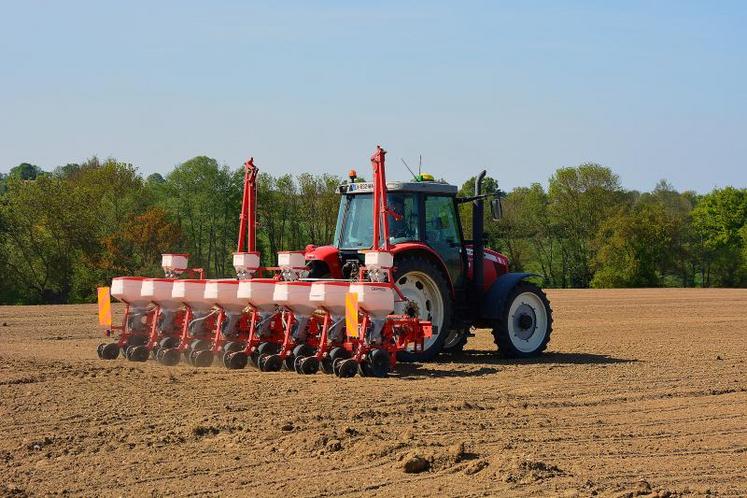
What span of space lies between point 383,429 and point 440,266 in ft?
17.1

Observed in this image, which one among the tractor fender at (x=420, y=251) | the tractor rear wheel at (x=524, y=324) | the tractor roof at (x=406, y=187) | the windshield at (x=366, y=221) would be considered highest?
the tractor roof at (x=406, y=187)

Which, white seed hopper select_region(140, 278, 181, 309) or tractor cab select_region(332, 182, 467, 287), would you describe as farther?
white seed hopper select_region(140, 278, 181, 309)

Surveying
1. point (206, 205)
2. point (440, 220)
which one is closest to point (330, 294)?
point (440, 220)

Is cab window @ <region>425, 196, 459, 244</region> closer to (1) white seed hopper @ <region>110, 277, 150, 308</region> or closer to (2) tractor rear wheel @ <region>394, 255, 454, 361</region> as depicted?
(2) tractor rear wheel @ <region>394, 255, 454, 361</region>

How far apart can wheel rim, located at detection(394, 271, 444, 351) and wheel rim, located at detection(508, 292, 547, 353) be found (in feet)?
4.50

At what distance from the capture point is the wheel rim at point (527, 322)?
46.7ft

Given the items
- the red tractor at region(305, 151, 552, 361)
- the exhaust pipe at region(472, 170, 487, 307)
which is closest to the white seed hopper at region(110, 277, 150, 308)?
the red tractor at region(305, 151, 552, 361)

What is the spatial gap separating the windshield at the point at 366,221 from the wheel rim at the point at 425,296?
1.78 ft

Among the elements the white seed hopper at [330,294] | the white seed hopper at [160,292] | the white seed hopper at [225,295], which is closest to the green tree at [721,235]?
the white seed hopper at [160,292]

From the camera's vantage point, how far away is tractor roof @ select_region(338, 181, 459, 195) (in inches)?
528

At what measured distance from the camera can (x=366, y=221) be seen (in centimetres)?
1378

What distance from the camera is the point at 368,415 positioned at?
880cm

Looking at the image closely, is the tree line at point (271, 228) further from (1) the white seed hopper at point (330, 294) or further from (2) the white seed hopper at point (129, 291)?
(1) the white seed hopper at point (330, 294)

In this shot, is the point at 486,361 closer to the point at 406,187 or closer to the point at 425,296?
the point at 425,296
